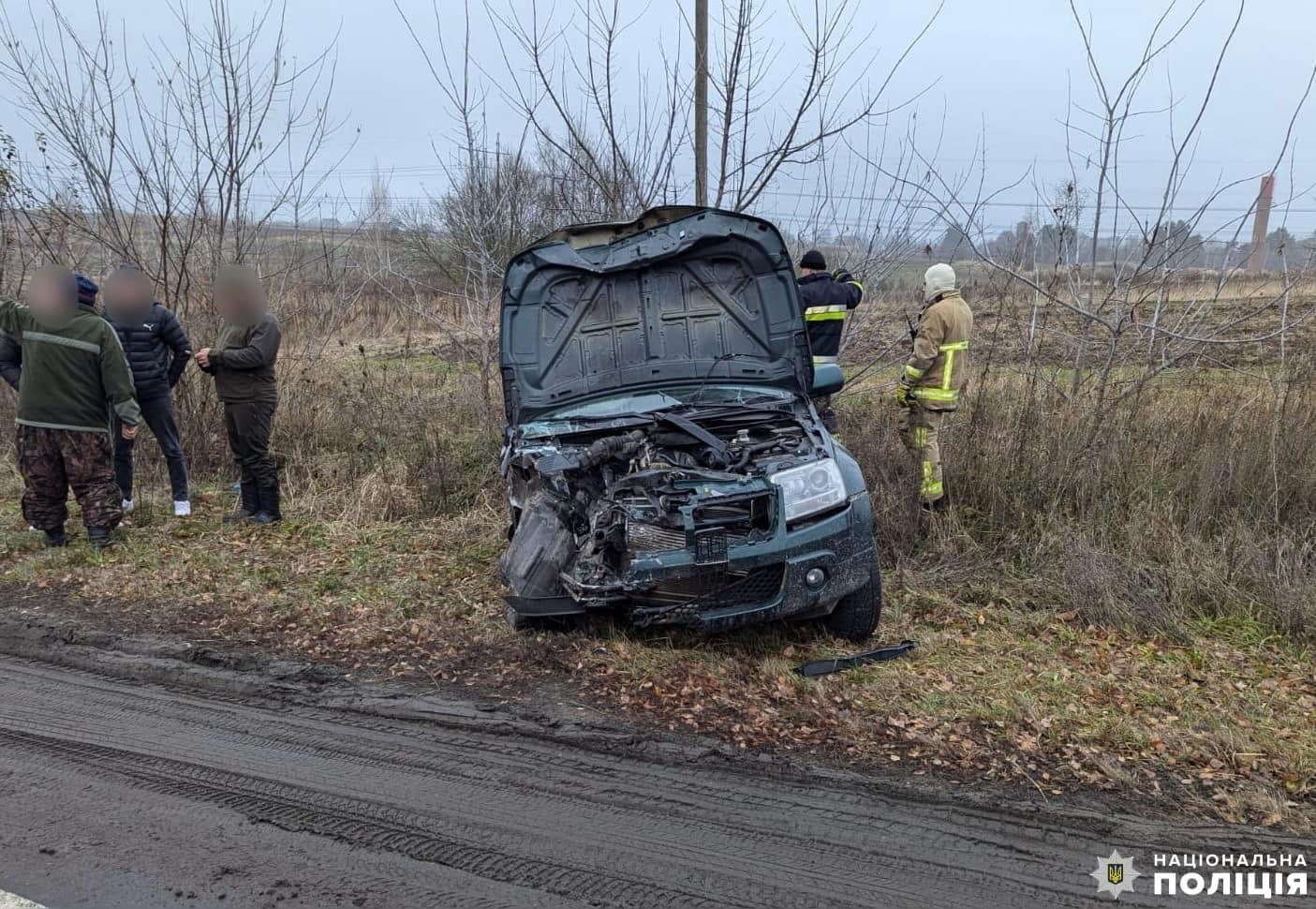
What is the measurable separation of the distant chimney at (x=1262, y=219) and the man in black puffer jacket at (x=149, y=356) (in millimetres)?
8442

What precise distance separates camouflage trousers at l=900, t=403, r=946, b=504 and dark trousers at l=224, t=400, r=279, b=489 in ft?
16.6

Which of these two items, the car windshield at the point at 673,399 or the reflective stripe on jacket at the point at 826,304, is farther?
the reflective stripe on jacket at the point at 826,304

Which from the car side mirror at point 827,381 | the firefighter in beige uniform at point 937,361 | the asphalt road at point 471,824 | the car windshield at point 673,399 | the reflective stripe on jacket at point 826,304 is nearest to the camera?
the asphalt road at point 471,824

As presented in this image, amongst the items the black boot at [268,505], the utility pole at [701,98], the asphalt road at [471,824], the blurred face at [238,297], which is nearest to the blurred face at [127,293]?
the blurred face at [238,297]

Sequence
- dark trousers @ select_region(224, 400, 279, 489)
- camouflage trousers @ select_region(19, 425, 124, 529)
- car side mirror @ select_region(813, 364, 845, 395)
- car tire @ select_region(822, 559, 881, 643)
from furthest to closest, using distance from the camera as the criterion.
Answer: dark trousers @ select_region(224, 400, 279, 489) → camouflage trousers @ select_region(19, 425, 124, 529) → car side mirror @ select_region(813, 364, 845, 395) → car tire @ select_region(822, 559, 881, 643)

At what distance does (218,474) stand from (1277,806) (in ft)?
28.5

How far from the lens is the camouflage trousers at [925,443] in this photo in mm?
6770

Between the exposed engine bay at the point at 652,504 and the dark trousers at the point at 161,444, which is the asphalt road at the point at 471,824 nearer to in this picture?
the exposed engine bay at the point at 652,504

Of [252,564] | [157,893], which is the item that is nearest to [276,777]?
[157,893]

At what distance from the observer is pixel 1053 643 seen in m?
5.14

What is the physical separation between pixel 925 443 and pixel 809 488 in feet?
8.96

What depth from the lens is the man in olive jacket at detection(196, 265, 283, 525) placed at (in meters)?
6.86

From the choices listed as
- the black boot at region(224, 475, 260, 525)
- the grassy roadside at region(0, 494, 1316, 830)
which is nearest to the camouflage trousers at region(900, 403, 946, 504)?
the grassy roadside at region(0, 494, 1316, 830)

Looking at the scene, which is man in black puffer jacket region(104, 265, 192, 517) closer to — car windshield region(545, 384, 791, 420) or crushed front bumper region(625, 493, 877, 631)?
car windshield region(545, 384, 791, 420)
